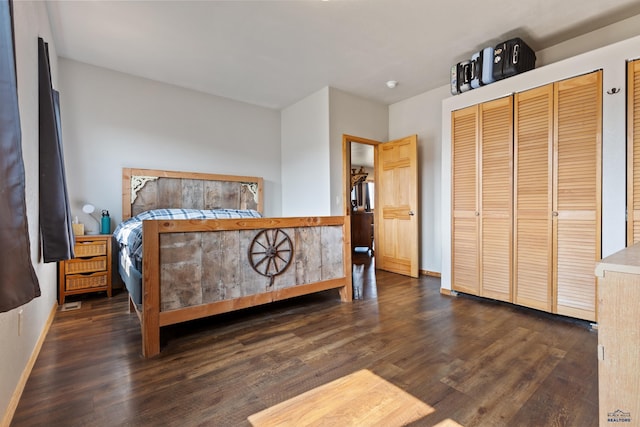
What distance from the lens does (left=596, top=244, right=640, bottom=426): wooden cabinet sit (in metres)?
0.92

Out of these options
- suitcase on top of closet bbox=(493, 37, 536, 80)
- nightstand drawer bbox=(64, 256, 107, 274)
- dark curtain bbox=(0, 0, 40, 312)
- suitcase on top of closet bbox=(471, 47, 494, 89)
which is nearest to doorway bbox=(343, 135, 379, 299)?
suitcase on top of closet bbox=(471, 47, 494, 89)

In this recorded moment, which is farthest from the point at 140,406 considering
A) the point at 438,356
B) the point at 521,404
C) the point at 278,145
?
the point at 278,145

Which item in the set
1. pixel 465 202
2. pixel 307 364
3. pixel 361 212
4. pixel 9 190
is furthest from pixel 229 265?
pixel 361 212

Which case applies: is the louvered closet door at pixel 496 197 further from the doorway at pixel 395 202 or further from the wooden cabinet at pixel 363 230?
the wooden cabinet at pixel 363 230

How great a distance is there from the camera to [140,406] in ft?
4.50

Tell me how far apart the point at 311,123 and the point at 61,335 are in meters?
3.54

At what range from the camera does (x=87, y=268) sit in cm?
305

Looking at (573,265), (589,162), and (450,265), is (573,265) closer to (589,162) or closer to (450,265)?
(589,162)

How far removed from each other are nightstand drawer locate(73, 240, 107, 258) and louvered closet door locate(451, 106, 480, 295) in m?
3.76

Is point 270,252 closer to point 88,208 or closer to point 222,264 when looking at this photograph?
point 222,264

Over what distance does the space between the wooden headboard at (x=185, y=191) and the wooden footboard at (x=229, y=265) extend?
208 cm

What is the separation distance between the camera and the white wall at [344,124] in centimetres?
399

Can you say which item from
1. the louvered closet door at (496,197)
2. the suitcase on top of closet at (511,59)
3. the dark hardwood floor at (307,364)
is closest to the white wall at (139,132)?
the dark hardwood floor at (307,364)

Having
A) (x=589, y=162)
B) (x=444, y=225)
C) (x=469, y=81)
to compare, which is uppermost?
(x=469, y=81)
